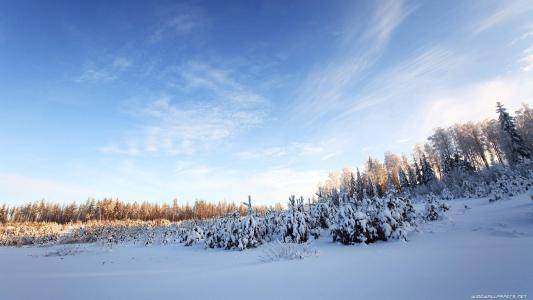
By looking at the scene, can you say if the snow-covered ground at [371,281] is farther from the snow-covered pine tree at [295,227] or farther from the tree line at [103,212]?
the tree line at [103,212]

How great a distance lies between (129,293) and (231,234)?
7.64 m

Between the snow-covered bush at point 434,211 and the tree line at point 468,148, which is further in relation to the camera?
the tree line at point 468,148

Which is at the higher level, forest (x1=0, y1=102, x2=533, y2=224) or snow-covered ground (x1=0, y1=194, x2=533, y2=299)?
forest (x1=0, y1=102, x2=533, y2=224)

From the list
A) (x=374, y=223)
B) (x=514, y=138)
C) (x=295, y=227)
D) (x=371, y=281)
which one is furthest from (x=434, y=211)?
(x=514, y=138)

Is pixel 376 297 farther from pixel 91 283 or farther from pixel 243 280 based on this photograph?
pixel 91 283

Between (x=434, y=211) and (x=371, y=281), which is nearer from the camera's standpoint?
(x=371, y=281)

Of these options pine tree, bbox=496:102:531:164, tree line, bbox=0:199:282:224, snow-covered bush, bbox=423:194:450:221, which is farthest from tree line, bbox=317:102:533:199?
tree line, bbox=0:199:282:224

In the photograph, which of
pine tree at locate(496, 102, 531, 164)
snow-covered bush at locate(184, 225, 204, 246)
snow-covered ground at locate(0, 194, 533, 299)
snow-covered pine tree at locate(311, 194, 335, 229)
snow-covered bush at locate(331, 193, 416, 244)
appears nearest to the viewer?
snow-covered ground at locate(0, 194, 533, 299)

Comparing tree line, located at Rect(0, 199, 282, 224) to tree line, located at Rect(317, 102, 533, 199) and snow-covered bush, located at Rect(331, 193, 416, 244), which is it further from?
snow-covered bush, located at Rect(331, 193, 416, 244)

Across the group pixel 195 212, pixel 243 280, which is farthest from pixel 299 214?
pixel 195 212

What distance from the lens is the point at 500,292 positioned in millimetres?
2824

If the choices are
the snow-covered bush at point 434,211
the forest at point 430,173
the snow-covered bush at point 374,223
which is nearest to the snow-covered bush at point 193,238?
the forest at point 430,173

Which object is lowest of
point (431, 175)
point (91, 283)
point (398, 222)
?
point (91, 283)

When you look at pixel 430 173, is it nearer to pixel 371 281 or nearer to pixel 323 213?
pixel 323 213
